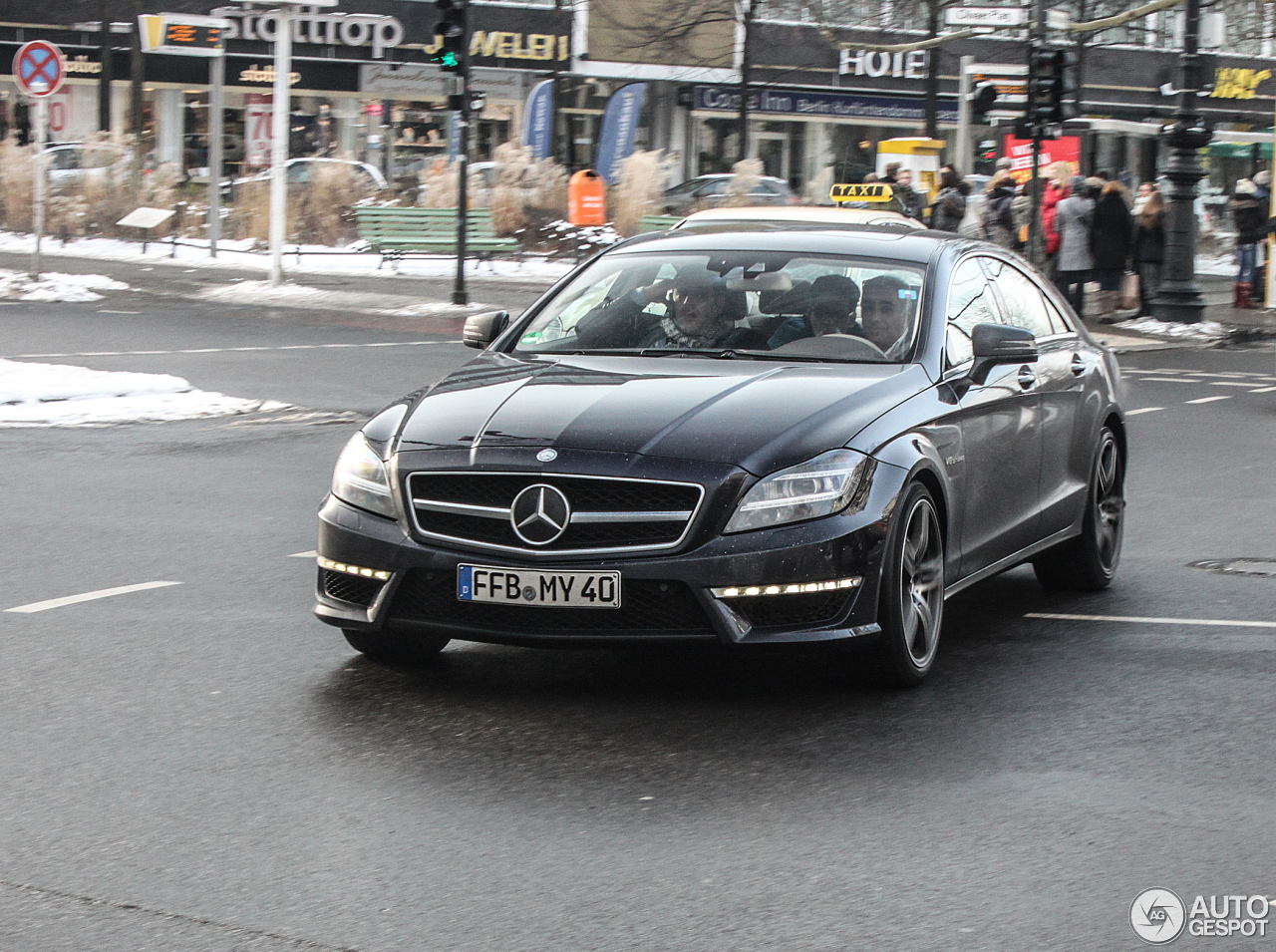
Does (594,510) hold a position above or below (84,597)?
above

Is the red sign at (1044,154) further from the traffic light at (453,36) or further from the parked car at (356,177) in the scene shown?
the parked car at (356,177)

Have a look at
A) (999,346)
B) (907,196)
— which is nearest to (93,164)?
(907,196)

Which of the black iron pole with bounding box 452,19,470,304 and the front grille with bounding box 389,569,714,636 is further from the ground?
the black iron pole with bounding box 452,19,470,304

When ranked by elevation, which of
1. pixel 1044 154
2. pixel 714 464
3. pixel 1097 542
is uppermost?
pixel 1044 154

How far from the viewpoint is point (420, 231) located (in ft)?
106

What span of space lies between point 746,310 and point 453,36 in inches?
737

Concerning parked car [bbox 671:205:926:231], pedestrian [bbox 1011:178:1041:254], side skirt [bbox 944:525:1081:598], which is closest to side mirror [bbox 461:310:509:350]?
parked car [bbox 671:205:926:231]

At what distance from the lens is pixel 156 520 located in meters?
9.98

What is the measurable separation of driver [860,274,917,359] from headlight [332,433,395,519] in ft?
6.05

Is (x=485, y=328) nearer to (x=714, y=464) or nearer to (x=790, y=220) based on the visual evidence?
(x=790, y=220)

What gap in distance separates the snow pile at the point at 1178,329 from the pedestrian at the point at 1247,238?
341cm

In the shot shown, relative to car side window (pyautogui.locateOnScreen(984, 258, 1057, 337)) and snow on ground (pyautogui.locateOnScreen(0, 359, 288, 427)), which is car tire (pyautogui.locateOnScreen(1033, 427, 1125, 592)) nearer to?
car side window (pyautogui.locateOnScreen(984, 258, 1057, 337))

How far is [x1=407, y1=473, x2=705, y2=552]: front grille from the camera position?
5922mm

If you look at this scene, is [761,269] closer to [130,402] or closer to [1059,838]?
[1059,838]
